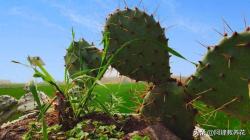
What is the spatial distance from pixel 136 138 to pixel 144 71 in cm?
75

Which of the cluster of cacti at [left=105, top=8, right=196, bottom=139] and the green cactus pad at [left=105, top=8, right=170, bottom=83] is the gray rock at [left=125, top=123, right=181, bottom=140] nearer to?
the cluster of cacti at [left=105, top=8, right=196, bottom=139]

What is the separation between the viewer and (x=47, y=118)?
9.62 feet

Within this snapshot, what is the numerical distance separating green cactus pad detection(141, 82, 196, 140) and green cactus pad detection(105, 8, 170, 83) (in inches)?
5.6

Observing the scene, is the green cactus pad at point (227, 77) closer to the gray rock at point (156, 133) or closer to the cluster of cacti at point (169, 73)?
the cluster of cacti at point (169, 73)

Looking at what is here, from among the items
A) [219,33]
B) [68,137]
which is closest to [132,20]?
[219,33]

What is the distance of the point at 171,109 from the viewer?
285 cm

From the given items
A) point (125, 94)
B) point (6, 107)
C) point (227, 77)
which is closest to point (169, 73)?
point (227, 77)

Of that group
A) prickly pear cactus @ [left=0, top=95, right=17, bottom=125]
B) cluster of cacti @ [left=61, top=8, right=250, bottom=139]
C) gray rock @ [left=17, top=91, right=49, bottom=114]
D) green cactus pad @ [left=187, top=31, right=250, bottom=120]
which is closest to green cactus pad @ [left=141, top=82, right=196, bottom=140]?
cluster of cacti @ [left=61, top=8, right=250, bottom=139]

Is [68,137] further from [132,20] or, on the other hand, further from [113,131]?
[132,20]

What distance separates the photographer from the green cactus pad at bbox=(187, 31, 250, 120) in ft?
8.34

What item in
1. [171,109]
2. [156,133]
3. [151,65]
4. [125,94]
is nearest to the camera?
[156,133]

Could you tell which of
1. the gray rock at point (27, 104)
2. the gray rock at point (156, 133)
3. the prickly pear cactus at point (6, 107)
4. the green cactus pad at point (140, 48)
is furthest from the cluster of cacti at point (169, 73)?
the prickly pear cactus at point (6, 107)

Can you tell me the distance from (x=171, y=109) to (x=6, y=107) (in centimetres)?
238

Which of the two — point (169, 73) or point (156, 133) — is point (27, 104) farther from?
point (156, 133)
